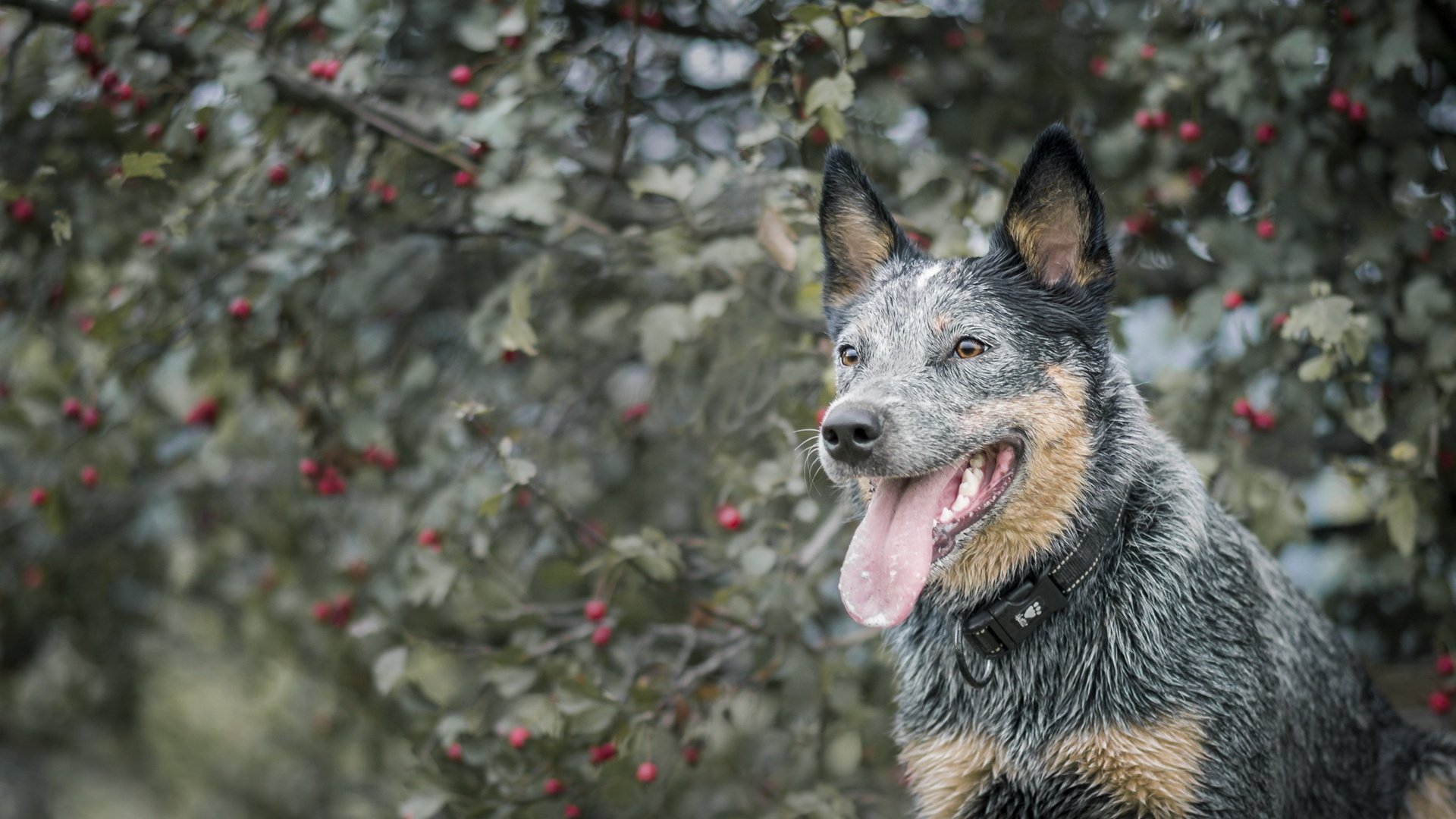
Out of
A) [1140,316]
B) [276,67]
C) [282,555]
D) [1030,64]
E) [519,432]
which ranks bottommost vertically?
[282,555]

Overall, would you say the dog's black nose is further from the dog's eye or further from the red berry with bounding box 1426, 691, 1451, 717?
the red berry with bounding box 1426, 691, 1451, 717

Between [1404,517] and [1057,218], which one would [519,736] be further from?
[1404,517]

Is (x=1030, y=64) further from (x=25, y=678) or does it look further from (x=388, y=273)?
(x=25, y=678)

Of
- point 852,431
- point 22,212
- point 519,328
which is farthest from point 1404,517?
point 22,212

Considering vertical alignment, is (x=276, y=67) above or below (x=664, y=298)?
above

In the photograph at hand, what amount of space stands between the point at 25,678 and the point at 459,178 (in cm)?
454

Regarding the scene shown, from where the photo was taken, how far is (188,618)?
8406 millimetres

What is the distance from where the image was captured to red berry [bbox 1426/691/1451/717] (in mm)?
4000

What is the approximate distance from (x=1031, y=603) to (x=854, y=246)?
1.13 metres

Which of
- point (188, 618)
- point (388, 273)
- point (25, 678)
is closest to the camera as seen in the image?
point (388, 273)

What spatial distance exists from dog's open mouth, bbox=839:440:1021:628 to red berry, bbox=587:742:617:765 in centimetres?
118

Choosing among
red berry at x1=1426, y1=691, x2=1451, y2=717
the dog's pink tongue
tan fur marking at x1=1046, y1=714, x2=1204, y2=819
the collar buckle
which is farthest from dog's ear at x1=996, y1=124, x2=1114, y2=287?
red berry at x1=1426, y1=691, x2=1451, y2=717

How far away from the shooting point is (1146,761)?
8.99ft

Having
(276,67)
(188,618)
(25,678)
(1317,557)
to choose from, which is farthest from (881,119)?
(188,618)
